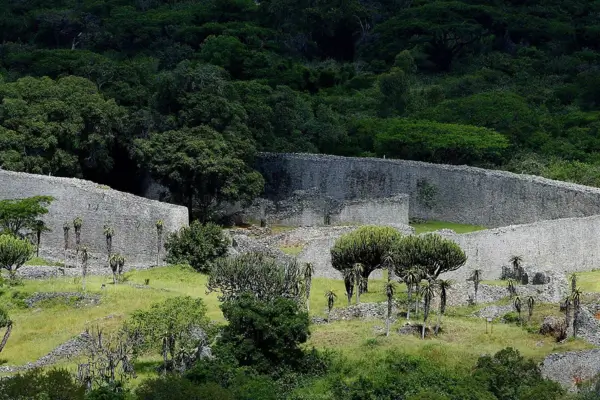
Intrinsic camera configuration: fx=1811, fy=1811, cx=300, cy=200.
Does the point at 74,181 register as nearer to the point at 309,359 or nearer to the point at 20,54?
the point at 309,359

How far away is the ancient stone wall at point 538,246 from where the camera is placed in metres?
79.9

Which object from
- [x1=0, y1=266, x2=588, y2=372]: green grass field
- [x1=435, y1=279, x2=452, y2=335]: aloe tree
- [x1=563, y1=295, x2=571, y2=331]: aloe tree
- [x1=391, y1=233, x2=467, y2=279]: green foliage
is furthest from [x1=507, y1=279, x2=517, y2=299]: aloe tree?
[x1=563, y1=295, x2=571, y2=331]: aloe tree

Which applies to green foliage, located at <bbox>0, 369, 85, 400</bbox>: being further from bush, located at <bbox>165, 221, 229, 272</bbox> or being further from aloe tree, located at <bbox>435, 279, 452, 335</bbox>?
bush, located at <bbox>165, 221, 229, 272</bbox>

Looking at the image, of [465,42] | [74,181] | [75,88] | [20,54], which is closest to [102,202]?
[74,181]

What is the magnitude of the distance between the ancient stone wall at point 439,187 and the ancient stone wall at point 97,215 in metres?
16.3

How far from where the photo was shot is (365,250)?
Answer: 75.5m

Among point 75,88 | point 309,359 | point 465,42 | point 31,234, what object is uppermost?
point 465,42

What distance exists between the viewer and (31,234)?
83.4 metres

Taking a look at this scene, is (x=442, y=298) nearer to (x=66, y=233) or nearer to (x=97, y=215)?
(x=97, y=215)

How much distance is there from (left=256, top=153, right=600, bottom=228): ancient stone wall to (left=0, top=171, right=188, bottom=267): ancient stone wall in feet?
53.3

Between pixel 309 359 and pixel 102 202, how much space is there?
2331 cm

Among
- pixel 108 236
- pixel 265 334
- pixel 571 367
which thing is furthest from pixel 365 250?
pixel 571 367

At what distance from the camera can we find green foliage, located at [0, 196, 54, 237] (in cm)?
8250

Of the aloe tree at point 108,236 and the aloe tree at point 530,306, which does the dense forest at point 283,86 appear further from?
the aloe tree at point 530,306
